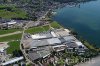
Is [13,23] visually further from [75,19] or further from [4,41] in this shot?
[75,19]

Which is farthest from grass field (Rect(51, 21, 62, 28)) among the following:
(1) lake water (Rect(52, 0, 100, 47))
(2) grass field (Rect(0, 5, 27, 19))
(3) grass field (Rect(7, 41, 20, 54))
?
(3) grass field (Rect(7, 41, 20, 54))

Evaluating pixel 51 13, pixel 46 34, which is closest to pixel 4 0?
pixel 51 13

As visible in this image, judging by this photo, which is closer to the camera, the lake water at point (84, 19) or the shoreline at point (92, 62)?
the shoreline at point (92, 62)

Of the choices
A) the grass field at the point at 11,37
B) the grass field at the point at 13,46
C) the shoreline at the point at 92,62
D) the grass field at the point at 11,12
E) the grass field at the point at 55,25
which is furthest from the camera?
the grass field at the point at 11,12

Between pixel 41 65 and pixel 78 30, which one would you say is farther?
pixel 78 30

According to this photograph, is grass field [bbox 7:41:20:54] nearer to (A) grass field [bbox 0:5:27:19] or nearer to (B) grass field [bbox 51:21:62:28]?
(B) grass field [bbox 51:21:62:28]

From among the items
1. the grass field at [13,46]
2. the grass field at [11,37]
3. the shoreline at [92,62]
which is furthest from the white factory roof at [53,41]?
the shoreline at [92,62]

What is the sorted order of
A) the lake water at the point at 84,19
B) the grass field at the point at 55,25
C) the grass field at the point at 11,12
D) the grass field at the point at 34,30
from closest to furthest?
1. the lake water at the point at 84,19
2. the grass field at the point at 34,30
3. the grass field at the point at 55,25
4. the grass field at the point at 11,12

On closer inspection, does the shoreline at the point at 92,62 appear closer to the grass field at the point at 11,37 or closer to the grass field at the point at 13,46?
the grass field at the point at 13,46
